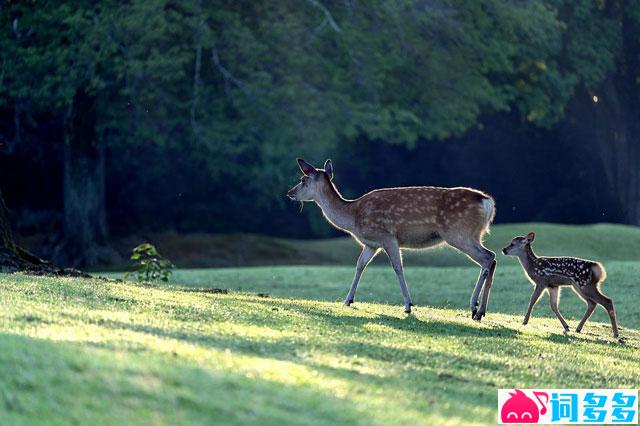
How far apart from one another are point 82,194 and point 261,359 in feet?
81.8

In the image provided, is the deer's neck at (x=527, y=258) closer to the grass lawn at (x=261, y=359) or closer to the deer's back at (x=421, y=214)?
the grass lawn at (x=261, y=359)

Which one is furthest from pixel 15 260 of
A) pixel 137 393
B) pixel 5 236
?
pixel 137 393

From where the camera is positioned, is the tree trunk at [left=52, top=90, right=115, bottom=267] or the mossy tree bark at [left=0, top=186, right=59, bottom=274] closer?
the mossy tree bark at [left=0, top=186, right=59, bottom=274]

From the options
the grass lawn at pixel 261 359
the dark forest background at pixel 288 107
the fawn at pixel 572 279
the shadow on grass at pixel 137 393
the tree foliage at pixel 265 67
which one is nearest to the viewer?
the shadow on grass at pixel 137 393

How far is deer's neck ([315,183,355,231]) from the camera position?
630 inches

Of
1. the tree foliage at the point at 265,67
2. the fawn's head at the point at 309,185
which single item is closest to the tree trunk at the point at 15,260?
the fawn's head at the point at 309,185

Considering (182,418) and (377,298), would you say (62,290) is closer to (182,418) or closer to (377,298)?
(182,418)

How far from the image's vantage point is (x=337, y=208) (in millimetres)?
16125

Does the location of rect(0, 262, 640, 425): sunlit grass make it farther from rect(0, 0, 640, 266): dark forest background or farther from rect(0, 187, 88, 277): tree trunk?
rect(0, 0, 640, 266): dark forest background

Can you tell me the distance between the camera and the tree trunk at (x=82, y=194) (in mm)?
32344

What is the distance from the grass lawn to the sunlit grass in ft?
0.05

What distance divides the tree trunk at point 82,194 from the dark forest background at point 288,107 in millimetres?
53

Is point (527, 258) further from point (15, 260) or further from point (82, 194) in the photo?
point (82, 194)

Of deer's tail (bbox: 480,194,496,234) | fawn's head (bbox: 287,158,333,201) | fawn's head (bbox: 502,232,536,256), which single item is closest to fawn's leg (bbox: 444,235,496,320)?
deer's tail (bbox: 480,194,496,234)
